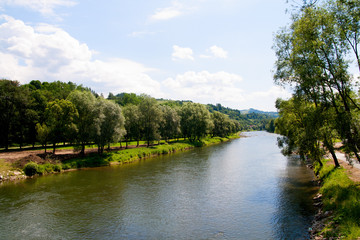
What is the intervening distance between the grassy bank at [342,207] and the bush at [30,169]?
37.1m

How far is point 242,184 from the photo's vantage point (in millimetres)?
29359

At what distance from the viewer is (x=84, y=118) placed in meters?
44.9

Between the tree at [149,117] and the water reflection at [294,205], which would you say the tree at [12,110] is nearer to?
the tree at [149,117]

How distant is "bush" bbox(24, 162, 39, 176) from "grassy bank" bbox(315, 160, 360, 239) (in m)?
37.1

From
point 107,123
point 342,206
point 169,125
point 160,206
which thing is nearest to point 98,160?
point 107,123

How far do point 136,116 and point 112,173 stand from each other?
84.8 feet

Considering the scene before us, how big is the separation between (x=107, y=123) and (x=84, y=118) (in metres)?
4.60

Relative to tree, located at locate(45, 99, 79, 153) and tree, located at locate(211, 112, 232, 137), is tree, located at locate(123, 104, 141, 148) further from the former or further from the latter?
tree, located at locate(211, 112, 232, 137)

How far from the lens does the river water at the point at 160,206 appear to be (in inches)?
674

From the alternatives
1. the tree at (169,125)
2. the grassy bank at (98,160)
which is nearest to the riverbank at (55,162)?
the grassy bank at (98,160)

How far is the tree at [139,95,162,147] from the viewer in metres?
63.0

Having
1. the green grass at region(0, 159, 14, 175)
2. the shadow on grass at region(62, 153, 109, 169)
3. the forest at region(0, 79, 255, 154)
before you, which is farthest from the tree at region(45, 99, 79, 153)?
the green grass at region(0, 159, 14, 175)

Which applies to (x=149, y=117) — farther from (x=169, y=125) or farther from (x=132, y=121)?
(x=169, y=125)

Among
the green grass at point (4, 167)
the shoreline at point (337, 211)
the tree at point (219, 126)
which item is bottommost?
the shoreline at point (337, 211)
